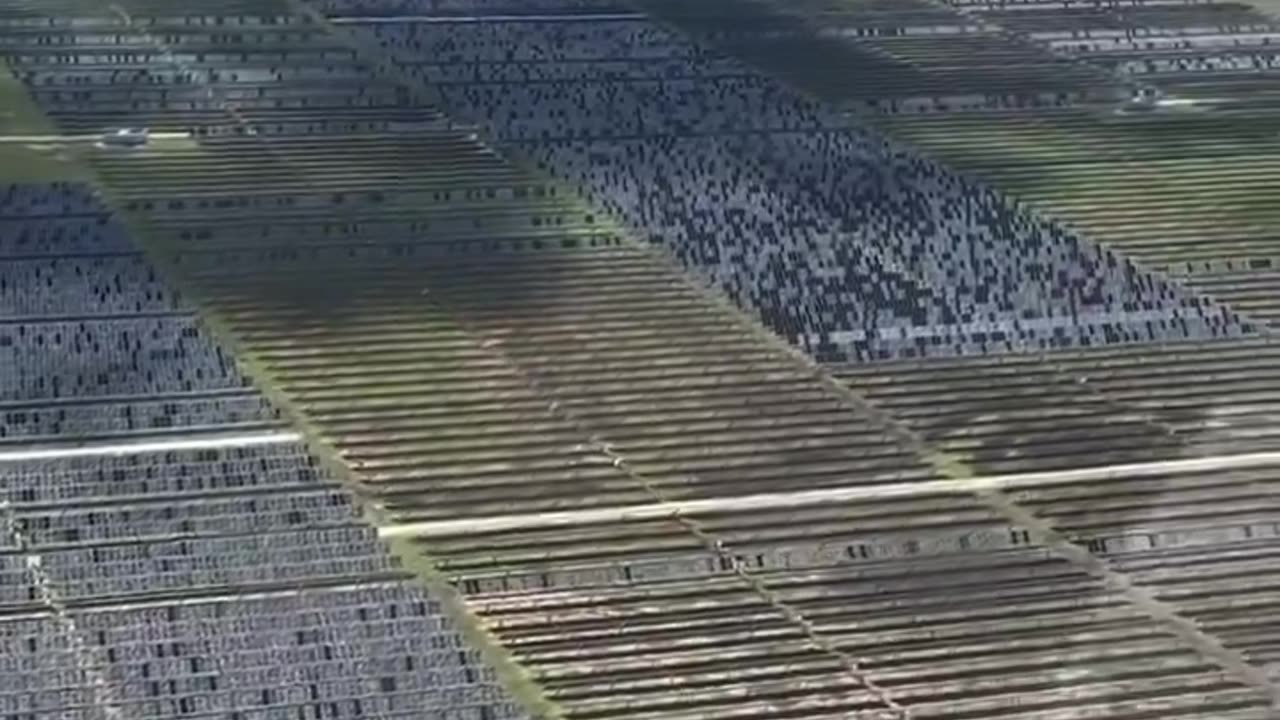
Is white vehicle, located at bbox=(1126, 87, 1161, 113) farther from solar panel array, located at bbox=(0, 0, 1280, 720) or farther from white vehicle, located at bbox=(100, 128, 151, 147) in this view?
white vehicle, located at bbox=(100, 128, 151, 147)

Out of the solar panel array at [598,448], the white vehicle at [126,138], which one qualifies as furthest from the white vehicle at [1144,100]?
the white vehicle at [126,138]

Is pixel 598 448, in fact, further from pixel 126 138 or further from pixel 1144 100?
pixel 1144 100

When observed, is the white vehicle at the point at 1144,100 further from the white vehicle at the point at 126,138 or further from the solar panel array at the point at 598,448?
the white vehicle at the point at 126,138

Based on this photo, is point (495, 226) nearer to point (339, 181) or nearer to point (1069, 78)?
point (339, 181)

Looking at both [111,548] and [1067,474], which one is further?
[1067,474]

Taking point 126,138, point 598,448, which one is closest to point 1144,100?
point 598,448

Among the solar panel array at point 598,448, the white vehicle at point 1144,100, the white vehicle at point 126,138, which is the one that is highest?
the white vehicle at point 126,138

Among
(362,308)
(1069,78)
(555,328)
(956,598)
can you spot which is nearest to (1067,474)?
(956,598)

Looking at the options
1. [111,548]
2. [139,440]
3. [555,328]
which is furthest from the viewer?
[555,328]
